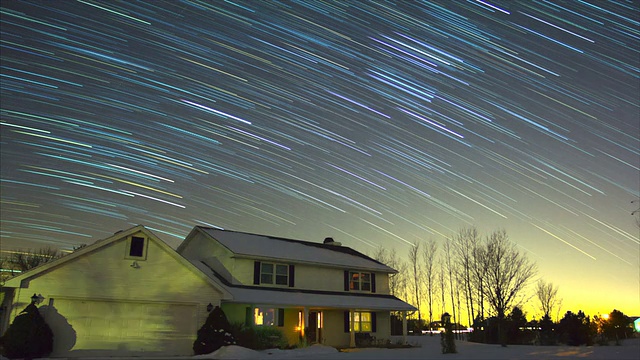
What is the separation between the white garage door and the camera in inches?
805

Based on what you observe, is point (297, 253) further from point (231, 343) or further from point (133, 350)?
point (133, 350)

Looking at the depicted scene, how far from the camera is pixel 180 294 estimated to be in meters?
22.7

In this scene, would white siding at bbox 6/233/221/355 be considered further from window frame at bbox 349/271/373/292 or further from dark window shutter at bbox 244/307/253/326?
window frame at bbox 349/271/373/292

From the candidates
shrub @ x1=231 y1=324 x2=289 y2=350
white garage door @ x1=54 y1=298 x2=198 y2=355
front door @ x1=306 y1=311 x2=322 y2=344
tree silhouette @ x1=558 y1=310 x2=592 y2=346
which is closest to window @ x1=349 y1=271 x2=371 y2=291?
front door @ x1=306 y1=311 x2=322 y2=344

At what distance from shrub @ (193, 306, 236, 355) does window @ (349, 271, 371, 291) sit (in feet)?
36.5

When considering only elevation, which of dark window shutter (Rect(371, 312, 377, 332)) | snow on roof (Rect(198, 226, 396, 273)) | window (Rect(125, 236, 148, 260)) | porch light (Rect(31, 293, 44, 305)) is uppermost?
snow on roof (Rect(198, 226, 396, 273))

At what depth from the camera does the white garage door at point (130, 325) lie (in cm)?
2044

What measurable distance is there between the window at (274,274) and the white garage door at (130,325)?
580cm

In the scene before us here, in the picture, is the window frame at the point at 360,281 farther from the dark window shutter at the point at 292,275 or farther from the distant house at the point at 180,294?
the dark window shutter at the point at 292,275

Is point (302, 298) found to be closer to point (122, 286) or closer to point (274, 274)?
point (274, 274)

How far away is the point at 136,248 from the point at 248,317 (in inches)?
268

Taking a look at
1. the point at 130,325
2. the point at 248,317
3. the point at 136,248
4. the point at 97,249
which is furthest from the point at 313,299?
the point at 97,249

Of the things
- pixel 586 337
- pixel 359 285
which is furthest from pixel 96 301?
pixel 586 337

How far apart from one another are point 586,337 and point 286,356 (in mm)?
20538
